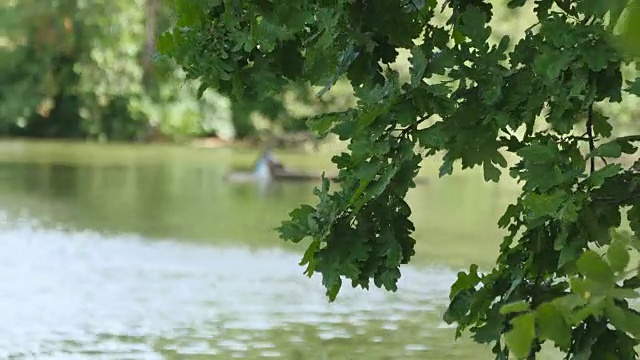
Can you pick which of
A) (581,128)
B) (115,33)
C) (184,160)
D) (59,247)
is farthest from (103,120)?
(581,128)

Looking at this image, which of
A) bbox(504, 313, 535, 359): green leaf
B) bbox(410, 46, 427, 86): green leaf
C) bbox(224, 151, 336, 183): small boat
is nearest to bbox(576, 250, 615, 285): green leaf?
bbox(504, 313, 535, 359): green leaf

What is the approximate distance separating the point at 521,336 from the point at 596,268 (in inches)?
7.4

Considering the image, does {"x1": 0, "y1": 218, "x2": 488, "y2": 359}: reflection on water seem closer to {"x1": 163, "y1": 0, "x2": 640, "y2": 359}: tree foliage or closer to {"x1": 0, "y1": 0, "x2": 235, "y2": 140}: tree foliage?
{"x1": 163, "y1": 0, "x2": 640, "y2": 359}: tree foliage

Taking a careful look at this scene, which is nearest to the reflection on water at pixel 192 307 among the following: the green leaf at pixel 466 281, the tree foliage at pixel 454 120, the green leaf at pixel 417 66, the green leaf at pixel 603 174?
the green leaf at pixel 466 281

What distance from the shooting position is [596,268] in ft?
6.51

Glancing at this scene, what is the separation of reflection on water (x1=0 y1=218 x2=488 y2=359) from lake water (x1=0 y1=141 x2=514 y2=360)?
1 cm

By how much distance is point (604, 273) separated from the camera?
6.51ft

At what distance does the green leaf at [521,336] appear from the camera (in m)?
1.92

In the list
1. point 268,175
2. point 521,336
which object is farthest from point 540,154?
point 268,175

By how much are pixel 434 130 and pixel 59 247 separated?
7.86 meters

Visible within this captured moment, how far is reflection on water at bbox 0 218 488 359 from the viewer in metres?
6.02

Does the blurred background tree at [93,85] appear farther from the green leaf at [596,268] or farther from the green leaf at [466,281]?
the green leaf at [596,268]

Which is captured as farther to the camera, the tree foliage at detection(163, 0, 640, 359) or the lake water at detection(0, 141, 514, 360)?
the lake water at detection(0, 141, 514, 360)

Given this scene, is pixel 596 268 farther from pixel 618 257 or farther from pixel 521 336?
pixel 521 336
